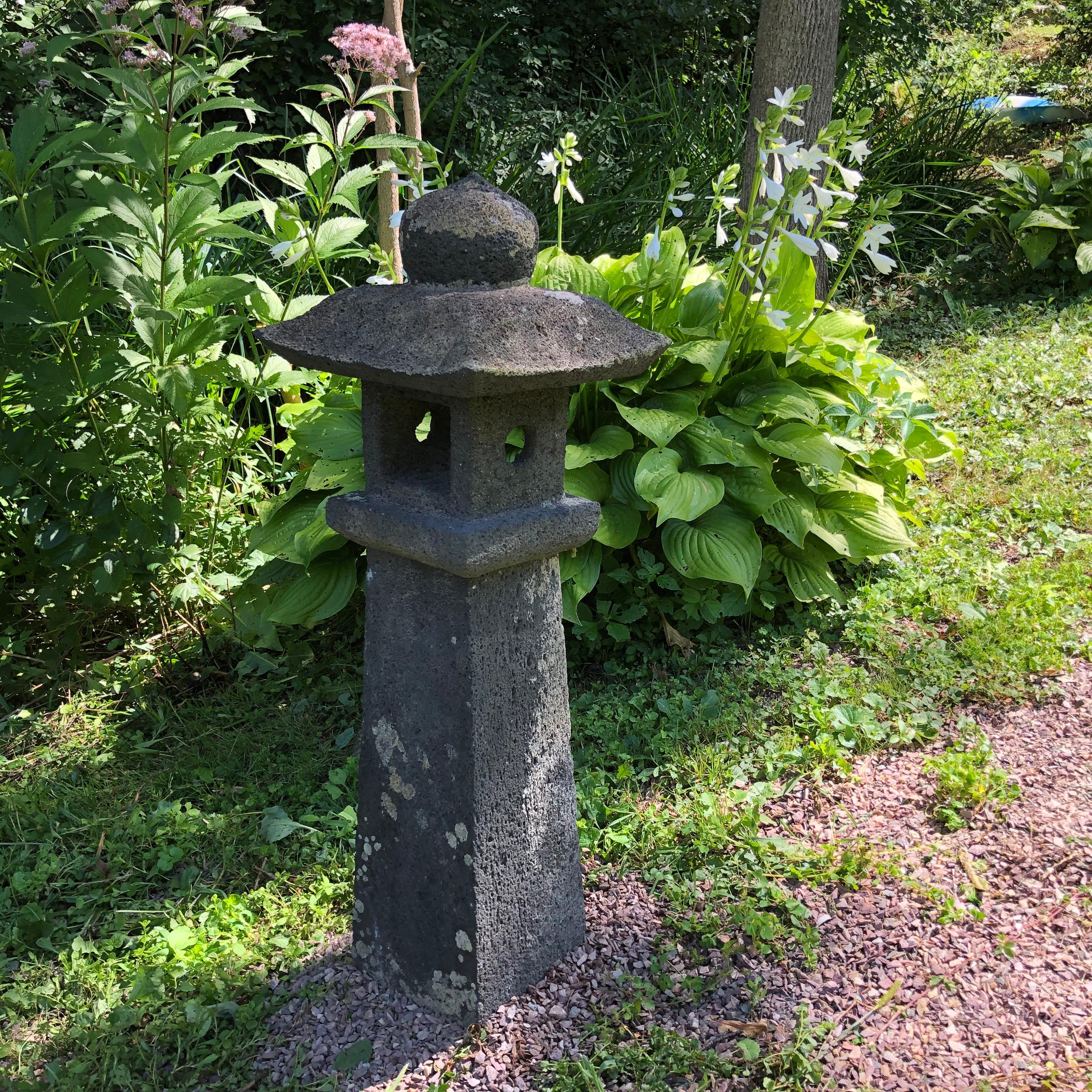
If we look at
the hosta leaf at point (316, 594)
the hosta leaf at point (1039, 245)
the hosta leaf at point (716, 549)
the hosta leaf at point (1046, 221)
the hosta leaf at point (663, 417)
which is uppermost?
the hosta leaf at point (1046, 221)

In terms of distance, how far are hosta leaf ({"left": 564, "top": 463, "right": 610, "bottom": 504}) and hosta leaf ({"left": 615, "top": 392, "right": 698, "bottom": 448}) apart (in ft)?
0.65

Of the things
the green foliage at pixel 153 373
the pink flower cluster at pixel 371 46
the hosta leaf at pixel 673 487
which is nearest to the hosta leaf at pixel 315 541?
the green foliage at pixel 153 373

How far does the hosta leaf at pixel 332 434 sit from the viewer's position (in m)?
3.35

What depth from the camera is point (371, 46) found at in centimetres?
308

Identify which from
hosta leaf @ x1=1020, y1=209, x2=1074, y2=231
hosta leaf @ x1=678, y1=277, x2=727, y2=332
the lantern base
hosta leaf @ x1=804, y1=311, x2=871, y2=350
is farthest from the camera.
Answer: hosta leaf @ x1=1020, y1=209, x2=1074, y2=231

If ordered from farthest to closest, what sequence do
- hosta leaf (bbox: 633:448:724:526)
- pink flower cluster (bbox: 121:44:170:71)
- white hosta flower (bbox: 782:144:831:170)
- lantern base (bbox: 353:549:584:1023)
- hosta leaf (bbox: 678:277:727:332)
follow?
hosta leaf (bbox: 678:277:727:332) → hosta leaf (bbox: 633:448:724:526) → white hosta flower (bbox: 782:144:831:170) → pink flower cluster (bbox: 121:44:170:71) → lantern base (bbox: 353:549:584:1023)

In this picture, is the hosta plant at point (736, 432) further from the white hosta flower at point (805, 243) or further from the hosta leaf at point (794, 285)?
the white hosta flower at point (805, 243)

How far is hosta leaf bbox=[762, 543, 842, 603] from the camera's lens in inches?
136

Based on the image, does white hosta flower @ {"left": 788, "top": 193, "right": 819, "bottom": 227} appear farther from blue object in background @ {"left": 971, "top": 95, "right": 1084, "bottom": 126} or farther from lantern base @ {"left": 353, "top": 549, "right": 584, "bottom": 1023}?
blue object in background @ {"left": 971, "top": 95, "right": 1084, "bottom": 126}

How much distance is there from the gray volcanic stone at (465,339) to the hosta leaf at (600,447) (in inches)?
51.2

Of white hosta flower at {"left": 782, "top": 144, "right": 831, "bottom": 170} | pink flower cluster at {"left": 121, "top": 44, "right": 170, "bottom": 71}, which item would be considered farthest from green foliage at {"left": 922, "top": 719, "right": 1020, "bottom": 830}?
pink flower cluster at {"left": 121, "top": 44, "right": 170, "bottom": 71}

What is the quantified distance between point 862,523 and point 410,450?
2.05 m

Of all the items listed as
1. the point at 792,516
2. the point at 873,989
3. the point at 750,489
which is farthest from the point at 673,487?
the point at 873,989

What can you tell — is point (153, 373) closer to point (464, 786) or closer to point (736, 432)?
point (464, 786)
